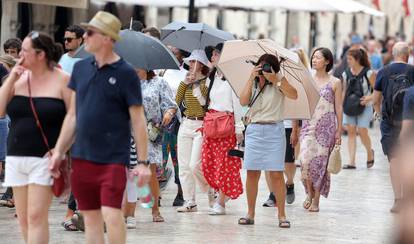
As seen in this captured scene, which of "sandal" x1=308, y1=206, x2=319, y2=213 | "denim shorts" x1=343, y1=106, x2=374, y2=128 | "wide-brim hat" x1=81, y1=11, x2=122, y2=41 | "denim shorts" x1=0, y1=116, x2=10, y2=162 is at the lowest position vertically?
"sandal" x1=308, y1=206, x2=319, y2=213

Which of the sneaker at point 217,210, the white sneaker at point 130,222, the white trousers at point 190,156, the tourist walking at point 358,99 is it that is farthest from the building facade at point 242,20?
the white sneaker at point 130,222

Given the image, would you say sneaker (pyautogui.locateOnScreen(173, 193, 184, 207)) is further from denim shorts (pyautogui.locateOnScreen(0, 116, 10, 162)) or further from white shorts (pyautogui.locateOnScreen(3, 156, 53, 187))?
white shorts (pyautogui.locateOnScreen(3, 156, 53, 187))

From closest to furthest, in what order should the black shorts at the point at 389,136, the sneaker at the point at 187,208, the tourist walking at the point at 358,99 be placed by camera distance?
the sneaker at the point at 187,208
the black shorts at the point at 389,136
the tourist walking at the point at 358,99

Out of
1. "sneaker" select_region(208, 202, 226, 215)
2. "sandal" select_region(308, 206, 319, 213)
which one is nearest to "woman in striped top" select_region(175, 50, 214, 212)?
"sneaker" select_region(208, 202, 226, 215)

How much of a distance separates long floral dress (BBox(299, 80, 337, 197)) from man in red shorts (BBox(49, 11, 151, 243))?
19.3 feet

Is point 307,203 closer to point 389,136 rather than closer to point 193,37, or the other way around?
point 389,136

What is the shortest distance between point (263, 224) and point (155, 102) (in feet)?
5.43

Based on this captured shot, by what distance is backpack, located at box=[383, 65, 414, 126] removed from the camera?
42.6 feet

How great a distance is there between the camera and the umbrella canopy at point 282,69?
11945 mm

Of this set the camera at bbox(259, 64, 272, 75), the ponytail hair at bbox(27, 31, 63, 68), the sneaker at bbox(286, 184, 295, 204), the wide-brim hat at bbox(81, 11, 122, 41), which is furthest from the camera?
the sneaker at bbox(286, 184, 295, 204)

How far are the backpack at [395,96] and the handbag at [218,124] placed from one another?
71.5 inches

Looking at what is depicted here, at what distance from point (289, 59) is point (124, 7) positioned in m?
17.5

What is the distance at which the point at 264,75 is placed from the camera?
11477 millimetres

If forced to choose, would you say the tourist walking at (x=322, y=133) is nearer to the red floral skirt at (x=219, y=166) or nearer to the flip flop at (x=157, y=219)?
the red floral skirt at (x=219, y=166)
